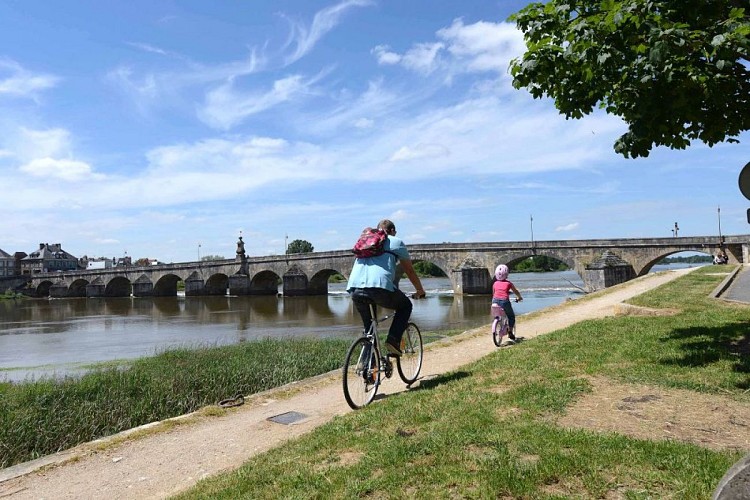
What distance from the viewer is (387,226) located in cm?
528

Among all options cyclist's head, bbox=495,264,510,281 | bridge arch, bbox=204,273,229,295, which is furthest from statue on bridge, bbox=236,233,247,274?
cyclist's head, bbox=495,264,510,281

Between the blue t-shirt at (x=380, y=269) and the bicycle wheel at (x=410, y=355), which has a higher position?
the blue t-shirt at (x=380, y=269)

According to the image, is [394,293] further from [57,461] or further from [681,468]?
[57,461]

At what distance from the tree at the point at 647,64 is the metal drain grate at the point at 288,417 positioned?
430 cm

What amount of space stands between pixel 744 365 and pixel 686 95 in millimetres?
2605

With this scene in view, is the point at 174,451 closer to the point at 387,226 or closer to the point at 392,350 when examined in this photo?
the point at 392,350

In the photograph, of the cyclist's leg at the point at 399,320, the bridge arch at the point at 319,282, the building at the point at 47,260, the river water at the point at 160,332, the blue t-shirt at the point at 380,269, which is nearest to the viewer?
the blue t-shirt at the point at 380,269

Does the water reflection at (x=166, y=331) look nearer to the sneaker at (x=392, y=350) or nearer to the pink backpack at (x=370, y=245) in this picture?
the sneaker at (x=392, y=350)

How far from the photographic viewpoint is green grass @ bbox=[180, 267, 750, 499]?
106 inches

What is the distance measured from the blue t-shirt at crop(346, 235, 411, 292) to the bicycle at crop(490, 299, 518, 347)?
13.3ft

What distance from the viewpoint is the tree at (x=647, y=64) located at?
14.5 feet

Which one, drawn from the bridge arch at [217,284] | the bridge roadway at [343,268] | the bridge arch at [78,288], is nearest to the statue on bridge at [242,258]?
the bridge roadway at [343,268]

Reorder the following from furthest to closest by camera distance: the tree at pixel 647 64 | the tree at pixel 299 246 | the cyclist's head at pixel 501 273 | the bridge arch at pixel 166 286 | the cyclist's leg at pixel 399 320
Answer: the tree at pixel 299 246 < the bridge arch at pixel 166 286 < the cyclist's head at pixel 501 273 < the cyclist's leg at pixel 399 320 < the tree at pixel 647 64

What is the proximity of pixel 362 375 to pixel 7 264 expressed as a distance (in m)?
118
